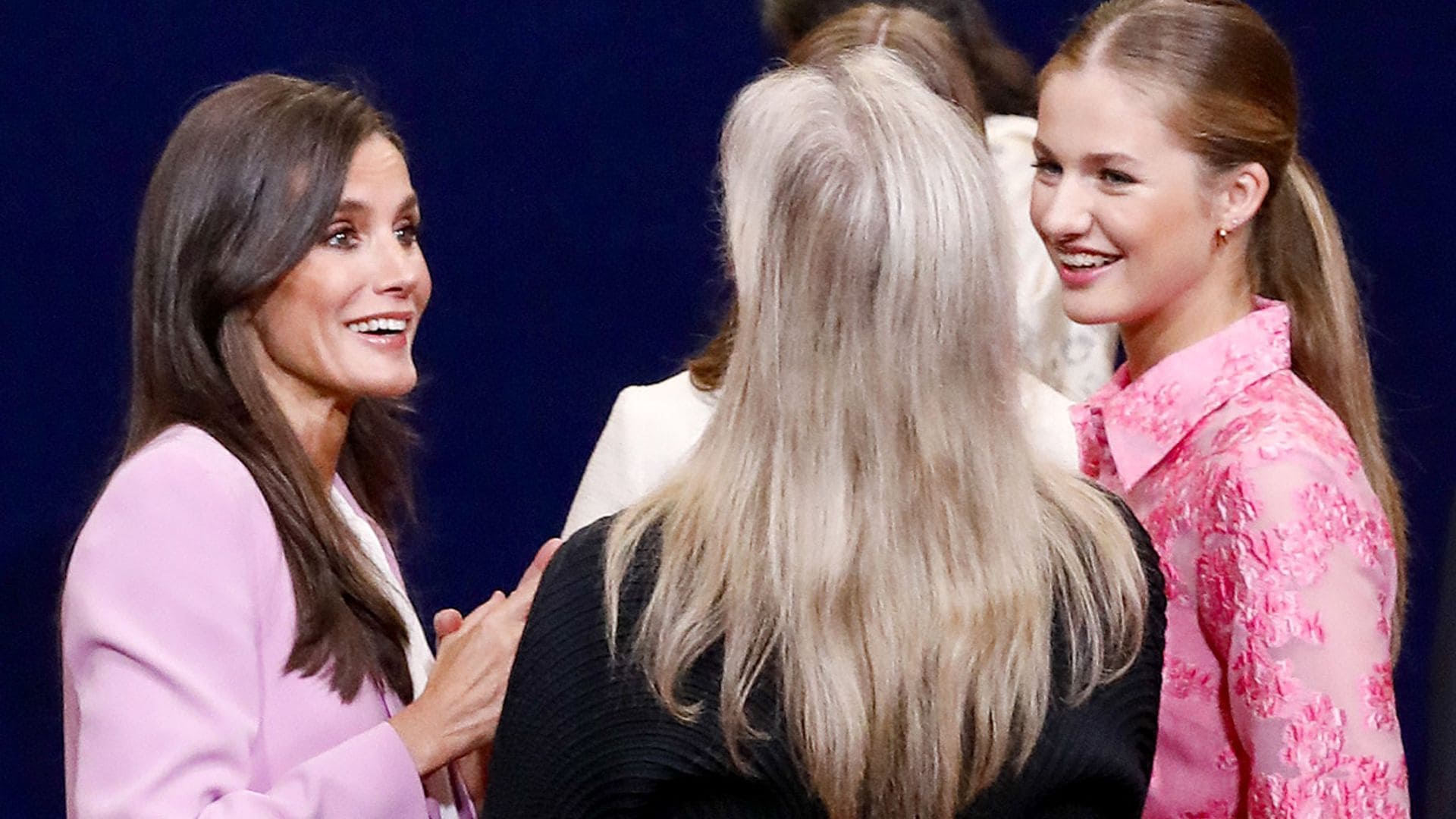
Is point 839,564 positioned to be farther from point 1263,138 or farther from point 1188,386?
point 1263,138

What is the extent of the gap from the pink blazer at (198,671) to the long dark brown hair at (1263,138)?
0.83m

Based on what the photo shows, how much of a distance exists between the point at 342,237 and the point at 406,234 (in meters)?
0.09

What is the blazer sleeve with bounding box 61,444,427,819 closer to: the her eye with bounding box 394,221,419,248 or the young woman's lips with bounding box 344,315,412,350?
the young woman's lips with bounding box 344,315,412,350

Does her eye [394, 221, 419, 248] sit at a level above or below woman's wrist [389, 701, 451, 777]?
above

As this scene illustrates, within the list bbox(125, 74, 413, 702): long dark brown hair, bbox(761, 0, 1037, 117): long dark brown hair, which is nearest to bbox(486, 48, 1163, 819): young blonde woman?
bbox(125, 74, 413, 702): long dark brown hair

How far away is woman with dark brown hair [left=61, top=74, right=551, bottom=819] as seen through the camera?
156 cm

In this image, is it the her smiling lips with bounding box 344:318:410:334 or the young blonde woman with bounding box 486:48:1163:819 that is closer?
the young blonde woman with bounding box 486:48:1163:819

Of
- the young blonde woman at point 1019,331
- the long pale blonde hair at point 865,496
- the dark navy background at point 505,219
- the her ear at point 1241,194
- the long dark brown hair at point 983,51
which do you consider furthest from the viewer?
the dark navy background at point 505,219

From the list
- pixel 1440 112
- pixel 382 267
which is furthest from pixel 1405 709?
pixel 382 267

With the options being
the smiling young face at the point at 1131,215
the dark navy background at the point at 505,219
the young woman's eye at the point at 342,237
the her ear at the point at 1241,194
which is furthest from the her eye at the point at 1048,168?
the dark navy background at the point at 505,219

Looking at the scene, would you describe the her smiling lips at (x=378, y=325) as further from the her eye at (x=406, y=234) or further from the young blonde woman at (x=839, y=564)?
the young blonde woman at (x=839, y=564)

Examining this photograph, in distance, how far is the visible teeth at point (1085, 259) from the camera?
1.80 metres

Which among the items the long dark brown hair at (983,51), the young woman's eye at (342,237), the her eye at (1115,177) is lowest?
the her eye at (1115,177)

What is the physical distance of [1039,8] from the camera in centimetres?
341
